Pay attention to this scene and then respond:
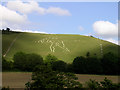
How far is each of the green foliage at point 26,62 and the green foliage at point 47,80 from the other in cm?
3250

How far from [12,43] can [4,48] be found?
6.47 metres

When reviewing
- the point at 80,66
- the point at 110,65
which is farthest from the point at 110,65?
the point at 80,66

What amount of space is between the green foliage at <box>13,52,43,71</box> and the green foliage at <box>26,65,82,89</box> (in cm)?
3250

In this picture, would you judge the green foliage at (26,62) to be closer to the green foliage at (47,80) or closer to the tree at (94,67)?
the tree at (94,67)

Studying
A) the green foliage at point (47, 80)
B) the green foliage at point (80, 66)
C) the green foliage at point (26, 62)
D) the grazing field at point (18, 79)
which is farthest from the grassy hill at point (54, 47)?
the green foliage at point (47, 80)

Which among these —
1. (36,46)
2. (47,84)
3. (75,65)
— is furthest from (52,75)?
(36,46)

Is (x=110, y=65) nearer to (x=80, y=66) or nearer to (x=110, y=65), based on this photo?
(x=110, y=65)

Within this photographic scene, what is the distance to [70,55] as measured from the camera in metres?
61.8

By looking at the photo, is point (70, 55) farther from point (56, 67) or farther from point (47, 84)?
point (47, 84)

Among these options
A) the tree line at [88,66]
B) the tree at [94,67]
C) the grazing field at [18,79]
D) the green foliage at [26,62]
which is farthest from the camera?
the green foliage at [26,62]

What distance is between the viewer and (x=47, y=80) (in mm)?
8938

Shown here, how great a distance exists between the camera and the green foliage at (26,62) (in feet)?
137

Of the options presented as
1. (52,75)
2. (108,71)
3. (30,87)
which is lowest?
(108,71)

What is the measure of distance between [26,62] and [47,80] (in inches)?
1384
